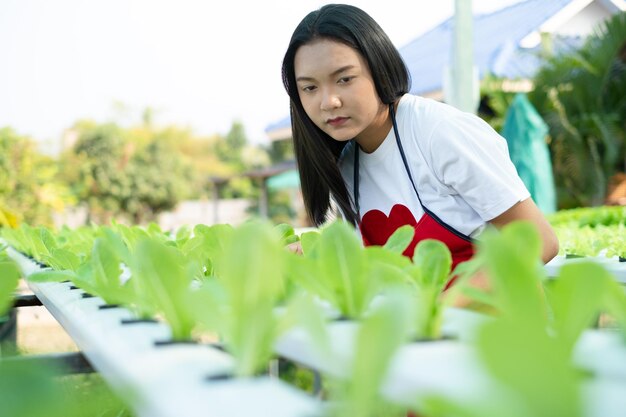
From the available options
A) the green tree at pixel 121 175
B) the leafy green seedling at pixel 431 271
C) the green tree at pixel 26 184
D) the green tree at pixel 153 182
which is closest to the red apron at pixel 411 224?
the leafy green seedling at pixel 431 271

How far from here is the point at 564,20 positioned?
562 inches

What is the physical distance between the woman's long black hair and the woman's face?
0.12 feet

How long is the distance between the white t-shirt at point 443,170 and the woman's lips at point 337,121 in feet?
0.57

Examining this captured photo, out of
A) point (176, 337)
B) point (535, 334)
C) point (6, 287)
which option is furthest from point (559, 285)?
point (6, 287)

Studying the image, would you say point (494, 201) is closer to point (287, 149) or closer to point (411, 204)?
point (411, 204)

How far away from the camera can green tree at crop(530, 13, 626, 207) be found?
10.7 meters

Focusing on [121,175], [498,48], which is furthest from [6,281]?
[121,175]

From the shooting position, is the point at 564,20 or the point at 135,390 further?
the point at 564,20

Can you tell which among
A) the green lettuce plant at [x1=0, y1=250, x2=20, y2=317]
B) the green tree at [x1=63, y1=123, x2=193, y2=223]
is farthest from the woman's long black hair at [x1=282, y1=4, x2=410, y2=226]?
the green tree at [x1=63, y1=123, x2=193, y2=223]

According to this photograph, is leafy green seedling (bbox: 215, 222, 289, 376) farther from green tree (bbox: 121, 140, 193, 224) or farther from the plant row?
green tree (bbox: 121, 140, 193, 224)

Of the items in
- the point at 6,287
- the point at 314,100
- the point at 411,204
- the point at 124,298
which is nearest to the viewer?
the point at 6,287

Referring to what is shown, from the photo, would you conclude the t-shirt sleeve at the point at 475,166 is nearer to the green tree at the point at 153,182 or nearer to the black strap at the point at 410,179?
the black strap at the point at 410,179

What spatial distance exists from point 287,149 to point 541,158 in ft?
99.5

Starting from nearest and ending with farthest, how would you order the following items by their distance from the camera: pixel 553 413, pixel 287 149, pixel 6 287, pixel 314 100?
pixel 553 413, pixel 6 287, pixel 314 100, pixel 287 149
